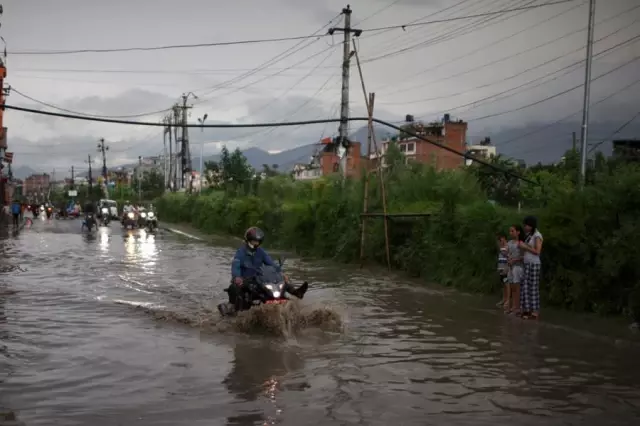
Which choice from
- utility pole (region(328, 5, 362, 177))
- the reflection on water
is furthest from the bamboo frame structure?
the reflection on water

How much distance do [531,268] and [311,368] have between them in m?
5.24

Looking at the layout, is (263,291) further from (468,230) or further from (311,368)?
(468,230)

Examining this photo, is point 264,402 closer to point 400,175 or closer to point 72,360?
point 72,360

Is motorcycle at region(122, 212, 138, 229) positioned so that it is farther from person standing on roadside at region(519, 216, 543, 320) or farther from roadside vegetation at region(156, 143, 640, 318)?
person standing on roadside at region(519, 216, 543, 320)

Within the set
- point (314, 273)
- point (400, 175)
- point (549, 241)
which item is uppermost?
point (400, 175)

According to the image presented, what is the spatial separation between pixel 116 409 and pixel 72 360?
238cm

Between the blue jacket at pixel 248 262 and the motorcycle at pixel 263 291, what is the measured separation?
0.24 meters

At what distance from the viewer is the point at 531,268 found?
12086 millimetres

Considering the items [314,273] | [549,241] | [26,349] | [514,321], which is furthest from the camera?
[314,273]

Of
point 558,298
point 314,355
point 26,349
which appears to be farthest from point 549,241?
point 26,349

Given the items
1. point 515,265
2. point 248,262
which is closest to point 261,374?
point 248,262

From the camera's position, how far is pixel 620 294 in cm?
1236

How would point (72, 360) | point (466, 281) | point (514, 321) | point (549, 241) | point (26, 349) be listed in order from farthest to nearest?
1. point (466, 281)
2. point (549, 241)
3. point (514, 321)
4. point (26, 349)
5. point (72, 360)

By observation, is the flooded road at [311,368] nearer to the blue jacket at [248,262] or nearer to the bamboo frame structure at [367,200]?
the blue jacket at [248,262]
